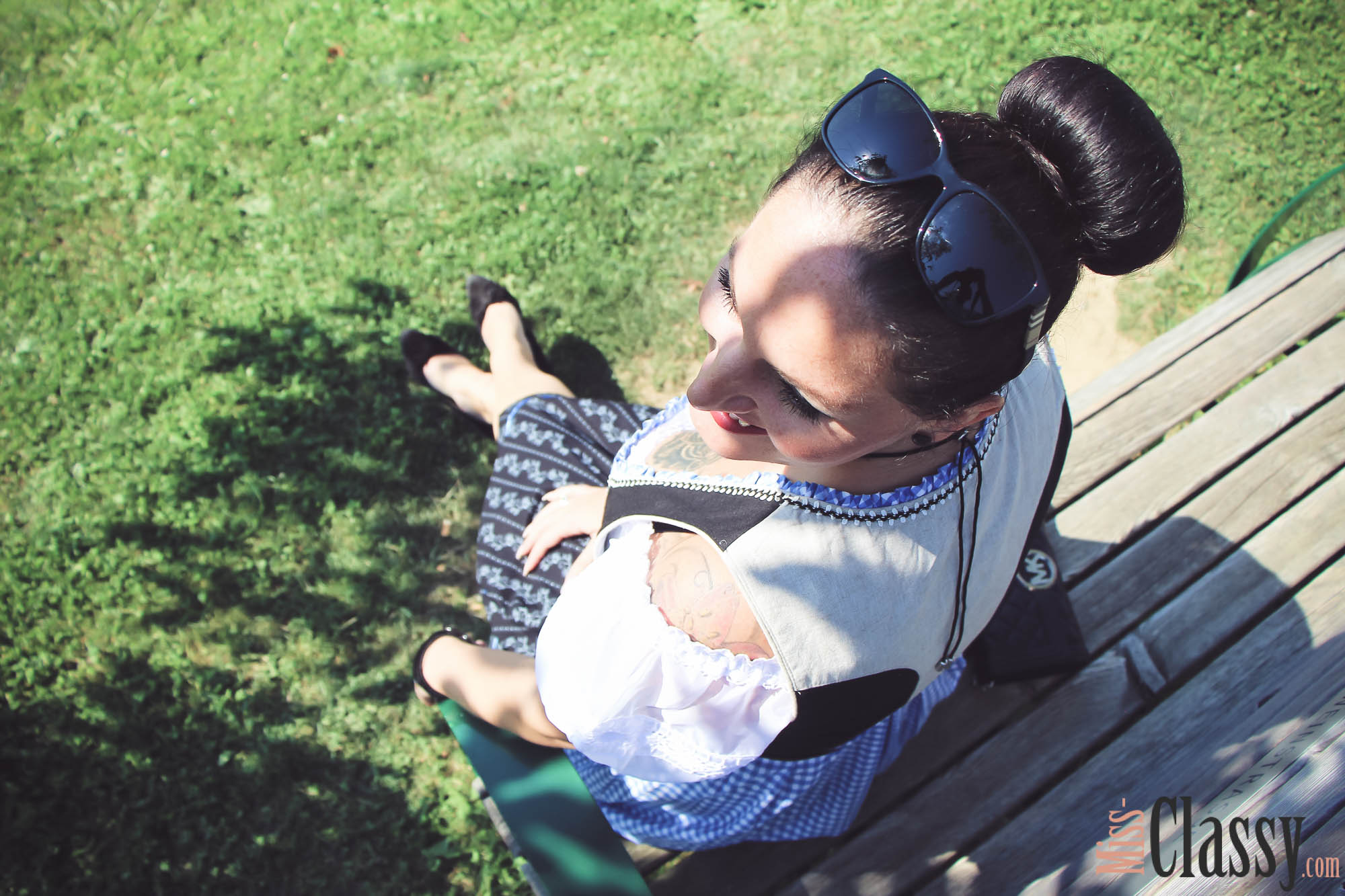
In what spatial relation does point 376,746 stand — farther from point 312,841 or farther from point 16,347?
point 16,347

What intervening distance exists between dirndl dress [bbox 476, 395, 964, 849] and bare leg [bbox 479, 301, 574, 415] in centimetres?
34

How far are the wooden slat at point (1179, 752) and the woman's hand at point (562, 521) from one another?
1.34 m

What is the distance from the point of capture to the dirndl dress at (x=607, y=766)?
2.06 metres

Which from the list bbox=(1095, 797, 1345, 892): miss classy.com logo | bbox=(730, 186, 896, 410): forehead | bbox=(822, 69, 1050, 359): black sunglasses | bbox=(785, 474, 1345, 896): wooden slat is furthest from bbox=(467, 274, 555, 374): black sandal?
bbox=(1095, 797, 1345, 892): miss classy.com logo

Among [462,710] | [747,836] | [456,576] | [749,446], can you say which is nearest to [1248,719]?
[747,836]

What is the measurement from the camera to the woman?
1.21 m

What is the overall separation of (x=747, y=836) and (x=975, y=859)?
61cm

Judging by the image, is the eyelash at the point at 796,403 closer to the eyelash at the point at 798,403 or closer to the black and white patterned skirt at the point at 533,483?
the eyelash at the point at 798,403

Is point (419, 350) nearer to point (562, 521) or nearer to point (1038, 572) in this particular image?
point (562, 521)

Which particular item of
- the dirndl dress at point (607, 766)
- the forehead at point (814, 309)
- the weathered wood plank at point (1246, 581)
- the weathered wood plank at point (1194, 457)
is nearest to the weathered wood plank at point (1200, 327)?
the weathered wood plank at point (1194, 457)

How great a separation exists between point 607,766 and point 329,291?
285 cm

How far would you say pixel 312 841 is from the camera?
296cm

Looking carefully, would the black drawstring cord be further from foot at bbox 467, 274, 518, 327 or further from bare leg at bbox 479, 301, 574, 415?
foot at bbox 467, 274, 518, 327

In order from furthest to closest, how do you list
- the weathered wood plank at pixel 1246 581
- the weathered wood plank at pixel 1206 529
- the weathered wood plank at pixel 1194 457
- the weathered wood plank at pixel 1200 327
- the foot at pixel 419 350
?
the foot at pixel 419 350
the weathered wood plank at pixel 1200 327
the weathered wood plank at pixel 1194 457
the weathered wood plank at pixel 1206 529
the weathered wood plank at pixel 1246 581
